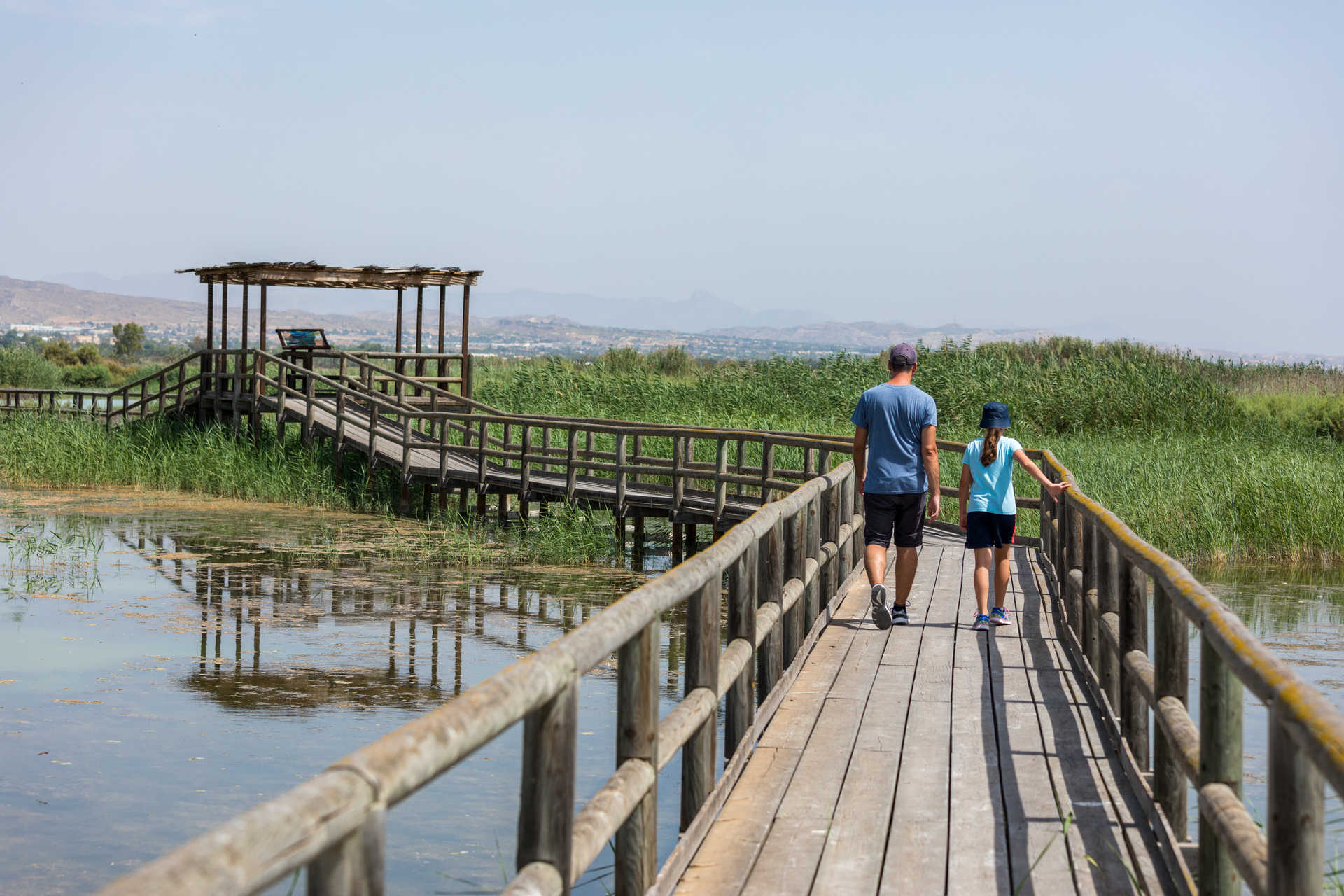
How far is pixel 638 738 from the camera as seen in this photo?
3.77m

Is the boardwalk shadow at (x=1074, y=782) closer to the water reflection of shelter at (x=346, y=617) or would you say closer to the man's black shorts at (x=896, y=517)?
the man's black shorts at (x=896, y=517)

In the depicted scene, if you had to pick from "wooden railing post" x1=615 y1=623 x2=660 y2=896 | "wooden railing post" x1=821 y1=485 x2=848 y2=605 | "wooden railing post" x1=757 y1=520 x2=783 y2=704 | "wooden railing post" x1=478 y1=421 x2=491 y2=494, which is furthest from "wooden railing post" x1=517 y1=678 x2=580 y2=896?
"wooden railing post" x1=478 y1=421 x2=491 y2=494

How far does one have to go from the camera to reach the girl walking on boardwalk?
785 cm

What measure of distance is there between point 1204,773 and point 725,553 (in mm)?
1866

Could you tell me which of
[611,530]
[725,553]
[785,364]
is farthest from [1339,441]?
[725,553]

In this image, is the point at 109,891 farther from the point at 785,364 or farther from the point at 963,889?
the point at 785,364

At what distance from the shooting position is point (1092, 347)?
32.7 meters

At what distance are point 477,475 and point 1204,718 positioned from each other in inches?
666

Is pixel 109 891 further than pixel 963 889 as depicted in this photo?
No

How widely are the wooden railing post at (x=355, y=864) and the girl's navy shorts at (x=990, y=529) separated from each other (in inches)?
251

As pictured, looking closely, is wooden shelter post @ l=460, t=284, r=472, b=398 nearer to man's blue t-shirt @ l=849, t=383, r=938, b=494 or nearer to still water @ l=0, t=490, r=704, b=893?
still water @ l=0, t=490, r=704, b=893

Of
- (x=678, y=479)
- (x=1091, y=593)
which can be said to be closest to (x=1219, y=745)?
(x=1091, y=593)

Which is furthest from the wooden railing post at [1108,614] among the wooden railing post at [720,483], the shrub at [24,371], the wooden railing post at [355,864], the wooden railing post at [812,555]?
the shrub at [24,371]

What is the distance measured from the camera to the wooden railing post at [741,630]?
17.6 ft
